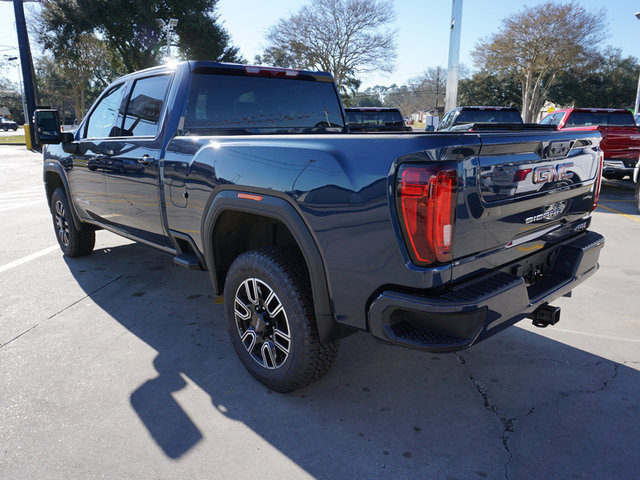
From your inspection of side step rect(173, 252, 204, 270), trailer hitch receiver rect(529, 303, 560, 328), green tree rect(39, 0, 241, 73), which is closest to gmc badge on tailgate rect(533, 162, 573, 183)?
trailer hitch receiver rect(529, 303, 560, 328)

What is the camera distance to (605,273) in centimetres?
494

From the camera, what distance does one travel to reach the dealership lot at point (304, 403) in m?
2.21

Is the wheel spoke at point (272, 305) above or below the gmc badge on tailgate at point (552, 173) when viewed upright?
below

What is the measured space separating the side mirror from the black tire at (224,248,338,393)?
8.86ft

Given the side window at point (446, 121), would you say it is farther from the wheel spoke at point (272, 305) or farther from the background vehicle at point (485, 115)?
the wheel spoke at point (272, 305)

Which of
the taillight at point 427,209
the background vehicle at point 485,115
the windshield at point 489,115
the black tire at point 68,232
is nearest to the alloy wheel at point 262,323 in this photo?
the taillight at point 427,209

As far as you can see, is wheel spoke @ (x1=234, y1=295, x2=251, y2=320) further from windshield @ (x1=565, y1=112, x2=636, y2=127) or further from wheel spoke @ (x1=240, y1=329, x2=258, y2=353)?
windshield @ (x1=565, y1=112, x2=636, y2=127)

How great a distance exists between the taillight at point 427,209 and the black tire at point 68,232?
444 cm

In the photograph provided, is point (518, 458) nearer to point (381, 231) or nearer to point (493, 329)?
point (493, 329)

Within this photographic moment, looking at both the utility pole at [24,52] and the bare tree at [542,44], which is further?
the bare tree at [542,44]

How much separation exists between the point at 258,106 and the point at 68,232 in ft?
9.93

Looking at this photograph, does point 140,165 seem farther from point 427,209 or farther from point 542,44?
point 542,44

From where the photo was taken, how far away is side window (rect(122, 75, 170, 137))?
359cm

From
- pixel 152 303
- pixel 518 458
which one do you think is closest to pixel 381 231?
pixel 518 458
